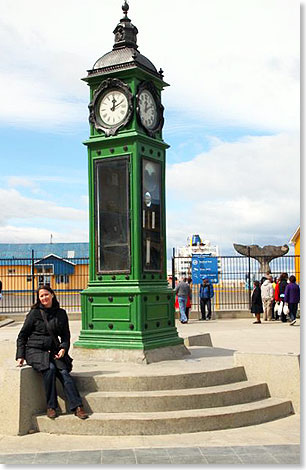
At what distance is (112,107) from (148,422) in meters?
4.62

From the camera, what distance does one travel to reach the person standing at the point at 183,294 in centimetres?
1884

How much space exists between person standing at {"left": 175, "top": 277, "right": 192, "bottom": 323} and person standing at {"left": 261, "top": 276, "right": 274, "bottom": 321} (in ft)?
7.75

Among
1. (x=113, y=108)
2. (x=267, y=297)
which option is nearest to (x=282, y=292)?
(x=267, y=297)

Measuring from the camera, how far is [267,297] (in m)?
19.6

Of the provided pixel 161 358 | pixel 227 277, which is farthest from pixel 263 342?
pixel 227 277

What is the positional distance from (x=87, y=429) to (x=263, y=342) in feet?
22.5

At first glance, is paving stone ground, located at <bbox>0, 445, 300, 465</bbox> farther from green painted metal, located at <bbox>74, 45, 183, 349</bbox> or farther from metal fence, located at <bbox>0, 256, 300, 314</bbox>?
metal fence, located at <bbox>0, 256, 300, 314</bbox>

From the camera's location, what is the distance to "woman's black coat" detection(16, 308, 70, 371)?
7191 millimetres

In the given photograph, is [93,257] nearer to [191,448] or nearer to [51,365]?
[51,365]

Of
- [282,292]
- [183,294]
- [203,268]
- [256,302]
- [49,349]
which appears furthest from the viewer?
[203,268]

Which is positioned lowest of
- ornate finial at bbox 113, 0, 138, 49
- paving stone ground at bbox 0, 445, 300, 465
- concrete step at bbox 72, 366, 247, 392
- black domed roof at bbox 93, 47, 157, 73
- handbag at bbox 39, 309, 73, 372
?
paving stone ground at bbox 0, 445, 300, 465

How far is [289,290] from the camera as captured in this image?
18422 millimetres

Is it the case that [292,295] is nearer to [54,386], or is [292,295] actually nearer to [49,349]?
[49,349]

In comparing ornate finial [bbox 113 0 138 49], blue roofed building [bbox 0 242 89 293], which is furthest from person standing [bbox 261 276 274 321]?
ornate finial [bbox 113 0 138 49]
